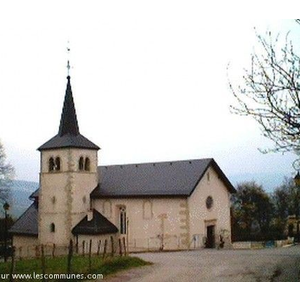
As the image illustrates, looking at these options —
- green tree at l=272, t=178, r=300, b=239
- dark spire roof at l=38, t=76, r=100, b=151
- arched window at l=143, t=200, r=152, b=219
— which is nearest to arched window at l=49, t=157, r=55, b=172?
dark spire roof at l=38, t=76, r=100, b=151

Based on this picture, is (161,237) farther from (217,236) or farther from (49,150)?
(49,150)

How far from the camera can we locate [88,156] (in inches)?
467

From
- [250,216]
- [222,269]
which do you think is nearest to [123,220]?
[250,216]

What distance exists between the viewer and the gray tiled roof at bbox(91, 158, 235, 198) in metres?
11.0

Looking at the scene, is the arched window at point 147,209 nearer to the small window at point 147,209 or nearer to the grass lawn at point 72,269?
the small window at point 147,209

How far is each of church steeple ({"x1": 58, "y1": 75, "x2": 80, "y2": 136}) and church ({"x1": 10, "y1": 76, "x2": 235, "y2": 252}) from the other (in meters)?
0.07

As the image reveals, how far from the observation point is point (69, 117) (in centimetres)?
1020

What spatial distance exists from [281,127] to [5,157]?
3.86 meters

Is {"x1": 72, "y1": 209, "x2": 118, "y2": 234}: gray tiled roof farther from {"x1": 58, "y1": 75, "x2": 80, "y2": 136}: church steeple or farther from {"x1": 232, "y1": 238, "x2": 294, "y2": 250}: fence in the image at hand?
{"x1": 232, "y1": 238, "x2": 294, "y2": 250}: fence

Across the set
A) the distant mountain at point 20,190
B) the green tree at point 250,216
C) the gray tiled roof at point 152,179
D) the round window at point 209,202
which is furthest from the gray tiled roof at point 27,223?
the green tree at point 250,216

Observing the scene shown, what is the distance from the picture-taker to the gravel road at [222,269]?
20.7 ft

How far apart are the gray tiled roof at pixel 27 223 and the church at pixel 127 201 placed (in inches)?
5.7

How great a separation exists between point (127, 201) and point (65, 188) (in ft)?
4.86
